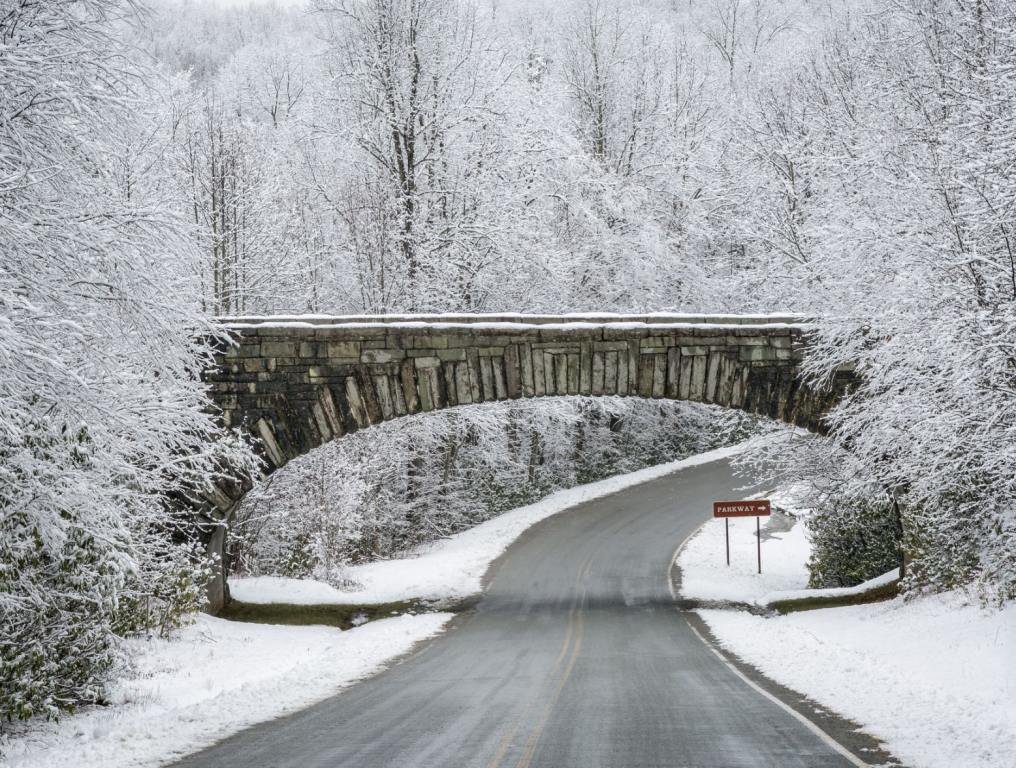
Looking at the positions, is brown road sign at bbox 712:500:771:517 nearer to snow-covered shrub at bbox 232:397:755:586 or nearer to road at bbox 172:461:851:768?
road at bbox 172:461:851:768

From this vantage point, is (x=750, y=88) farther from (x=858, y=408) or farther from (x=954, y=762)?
(x=954, y=762)

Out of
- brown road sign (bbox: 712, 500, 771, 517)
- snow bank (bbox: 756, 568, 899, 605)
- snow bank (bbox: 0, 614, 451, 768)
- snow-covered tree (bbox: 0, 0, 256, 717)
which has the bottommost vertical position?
snow bank (bbox: 756, 568, 899, 605)

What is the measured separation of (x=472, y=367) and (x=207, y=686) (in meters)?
7.22

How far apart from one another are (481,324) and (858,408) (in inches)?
263

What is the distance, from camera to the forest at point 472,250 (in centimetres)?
799

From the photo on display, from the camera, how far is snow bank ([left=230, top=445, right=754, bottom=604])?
1870cm

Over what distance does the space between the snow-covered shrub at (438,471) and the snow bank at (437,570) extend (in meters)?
0.83

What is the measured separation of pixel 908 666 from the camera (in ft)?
38.5

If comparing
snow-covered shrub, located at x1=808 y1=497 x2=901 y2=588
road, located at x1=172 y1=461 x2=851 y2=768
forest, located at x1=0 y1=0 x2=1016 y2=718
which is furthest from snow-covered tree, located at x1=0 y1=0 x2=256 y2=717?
snow-covered shrub, located at x1=808 y1=497 x2=901 y2=588

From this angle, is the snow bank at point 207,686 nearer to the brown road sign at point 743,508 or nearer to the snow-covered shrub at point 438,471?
the snow-covered shrub at point 438,471

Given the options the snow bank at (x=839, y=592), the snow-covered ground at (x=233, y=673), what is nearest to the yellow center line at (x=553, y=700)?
the snow-covered ground at (x=233, y=673)

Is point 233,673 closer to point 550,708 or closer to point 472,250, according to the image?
point 550,708

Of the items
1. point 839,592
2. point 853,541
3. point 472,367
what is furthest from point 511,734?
point 853,541

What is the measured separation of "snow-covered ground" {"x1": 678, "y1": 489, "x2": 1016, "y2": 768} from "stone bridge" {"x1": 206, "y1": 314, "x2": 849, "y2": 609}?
3926mm
